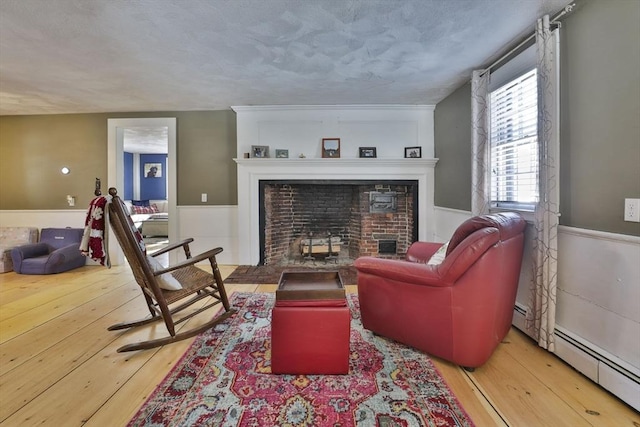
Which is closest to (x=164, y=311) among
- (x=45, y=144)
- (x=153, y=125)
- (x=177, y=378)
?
(x=177, y=378)

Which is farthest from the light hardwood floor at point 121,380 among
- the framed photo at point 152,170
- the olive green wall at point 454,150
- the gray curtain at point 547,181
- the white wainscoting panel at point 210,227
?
the framed photo at point 152,170

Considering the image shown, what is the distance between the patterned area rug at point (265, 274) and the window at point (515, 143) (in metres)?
1.85

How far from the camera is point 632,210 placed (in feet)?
4.84

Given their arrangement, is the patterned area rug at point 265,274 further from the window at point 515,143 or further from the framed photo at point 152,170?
the framed photo at point 152,170

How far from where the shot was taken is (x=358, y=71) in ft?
9.42

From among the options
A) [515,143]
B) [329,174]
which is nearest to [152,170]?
[329,174]

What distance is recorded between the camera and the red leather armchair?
163 centimetres

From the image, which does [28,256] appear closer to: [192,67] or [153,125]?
[153,125]

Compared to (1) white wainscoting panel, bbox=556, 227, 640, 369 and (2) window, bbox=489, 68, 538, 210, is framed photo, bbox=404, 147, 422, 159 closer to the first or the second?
(2) window, bbox=489, 68, 538, 210

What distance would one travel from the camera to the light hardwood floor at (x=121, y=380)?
141cm

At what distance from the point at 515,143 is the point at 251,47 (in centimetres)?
232

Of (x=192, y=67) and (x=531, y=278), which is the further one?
(x=192, y=67)

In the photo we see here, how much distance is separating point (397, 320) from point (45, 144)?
556 cm

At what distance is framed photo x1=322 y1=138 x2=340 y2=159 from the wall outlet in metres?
2.98
